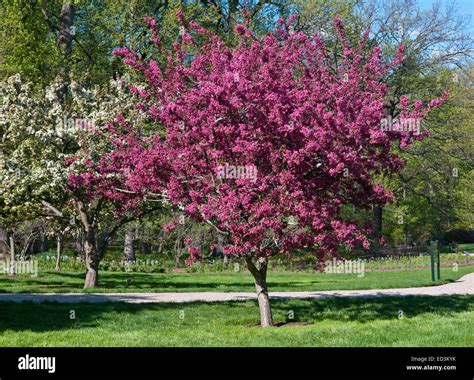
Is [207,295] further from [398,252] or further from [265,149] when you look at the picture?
[398,252]

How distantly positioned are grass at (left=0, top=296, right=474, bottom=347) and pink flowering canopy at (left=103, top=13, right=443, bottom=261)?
154 centimetres

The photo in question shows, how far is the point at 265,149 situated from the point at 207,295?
7.39 m

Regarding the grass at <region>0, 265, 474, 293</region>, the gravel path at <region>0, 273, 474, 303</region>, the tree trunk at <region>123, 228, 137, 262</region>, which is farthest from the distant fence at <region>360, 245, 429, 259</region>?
the gravel path at <region>0, 273, 474, 303</region>

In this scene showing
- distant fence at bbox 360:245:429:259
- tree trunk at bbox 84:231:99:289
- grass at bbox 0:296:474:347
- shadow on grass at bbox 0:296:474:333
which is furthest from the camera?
distant fence at bbox 360:245:429:259

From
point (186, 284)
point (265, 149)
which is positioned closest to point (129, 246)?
point (186, 284)

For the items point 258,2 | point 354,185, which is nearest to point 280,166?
point 354,185

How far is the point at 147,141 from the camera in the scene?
12.6 meters

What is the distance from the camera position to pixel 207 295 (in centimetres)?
1711

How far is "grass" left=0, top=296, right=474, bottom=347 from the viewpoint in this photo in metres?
9.09

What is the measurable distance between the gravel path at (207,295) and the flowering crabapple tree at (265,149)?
509 cm

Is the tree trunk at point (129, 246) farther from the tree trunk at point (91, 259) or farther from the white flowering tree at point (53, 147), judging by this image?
the white flowering tree at point (53, 147)

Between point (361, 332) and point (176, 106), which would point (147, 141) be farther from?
point (361, 332)

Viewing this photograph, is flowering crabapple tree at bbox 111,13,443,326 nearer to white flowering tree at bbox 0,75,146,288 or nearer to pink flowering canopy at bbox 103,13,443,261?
pink flowering canopy at bbox 103,13,443,261

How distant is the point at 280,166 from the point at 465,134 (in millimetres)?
27298
